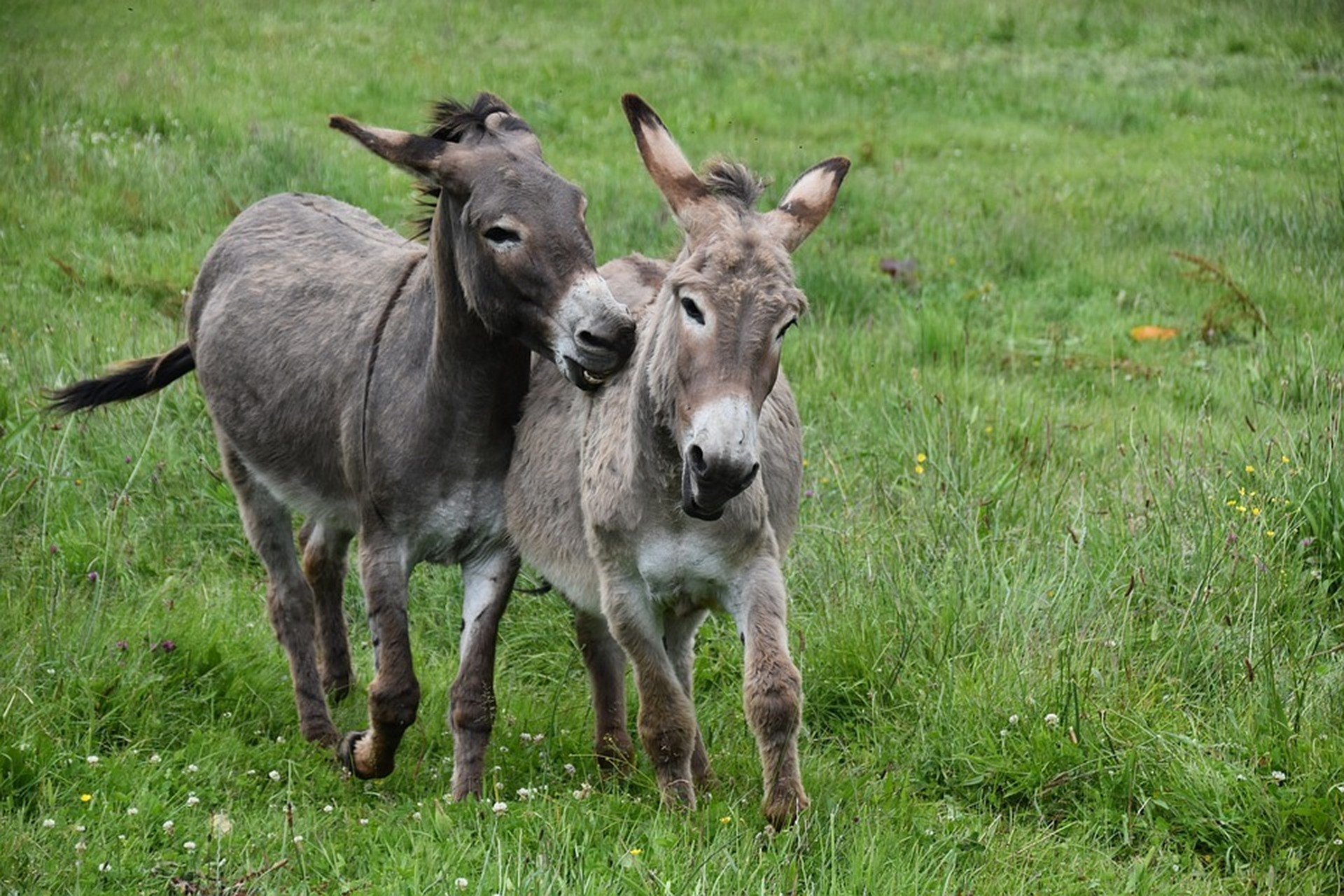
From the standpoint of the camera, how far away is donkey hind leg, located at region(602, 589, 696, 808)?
3.79 metres

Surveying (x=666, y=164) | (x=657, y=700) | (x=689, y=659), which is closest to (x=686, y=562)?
(x=657, y=700)

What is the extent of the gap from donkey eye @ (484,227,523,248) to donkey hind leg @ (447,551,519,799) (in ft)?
3.48

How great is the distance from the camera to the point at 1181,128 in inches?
500

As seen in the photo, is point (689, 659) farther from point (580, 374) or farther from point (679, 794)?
point (580, 374)

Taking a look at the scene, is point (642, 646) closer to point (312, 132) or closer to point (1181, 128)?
point (312, 132)

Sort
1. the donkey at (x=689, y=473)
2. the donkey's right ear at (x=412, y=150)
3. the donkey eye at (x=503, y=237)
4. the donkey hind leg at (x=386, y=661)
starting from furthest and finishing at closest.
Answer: the donkey hind leg at (x=386, y=661)
the donkey's right ear at (x=412, y=150)
the donkey eye at (x=503, y=237)
the donkey at (x=689, y=473)

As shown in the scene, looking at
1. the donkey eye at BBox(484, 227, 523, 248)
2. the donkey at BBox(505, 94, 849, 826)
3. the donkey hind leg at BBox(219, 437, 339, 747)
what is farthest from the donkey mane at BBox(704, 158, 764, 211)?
the donkey hind leg at BBox(219, 437, 339, 747)

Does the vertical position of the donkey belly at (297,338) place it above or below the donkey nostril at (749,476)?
below

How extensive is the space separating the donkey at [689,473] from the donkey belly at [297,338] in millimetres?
650

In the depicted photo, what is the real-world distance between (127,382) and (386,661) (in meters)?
1.90

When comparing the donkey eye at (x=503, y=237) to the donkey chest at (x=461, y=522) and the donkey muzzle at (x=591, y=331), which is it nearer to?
the donkey muzzle at (x=591, y=331)

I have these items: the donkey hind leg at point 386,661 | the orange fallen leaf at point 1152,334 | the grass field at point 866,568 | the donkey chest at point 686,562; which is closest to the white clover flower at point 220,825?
the grass field at point 866,568

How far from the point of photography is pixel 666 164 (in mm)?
3734

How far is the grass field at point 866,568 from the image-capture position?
365 centimetres
